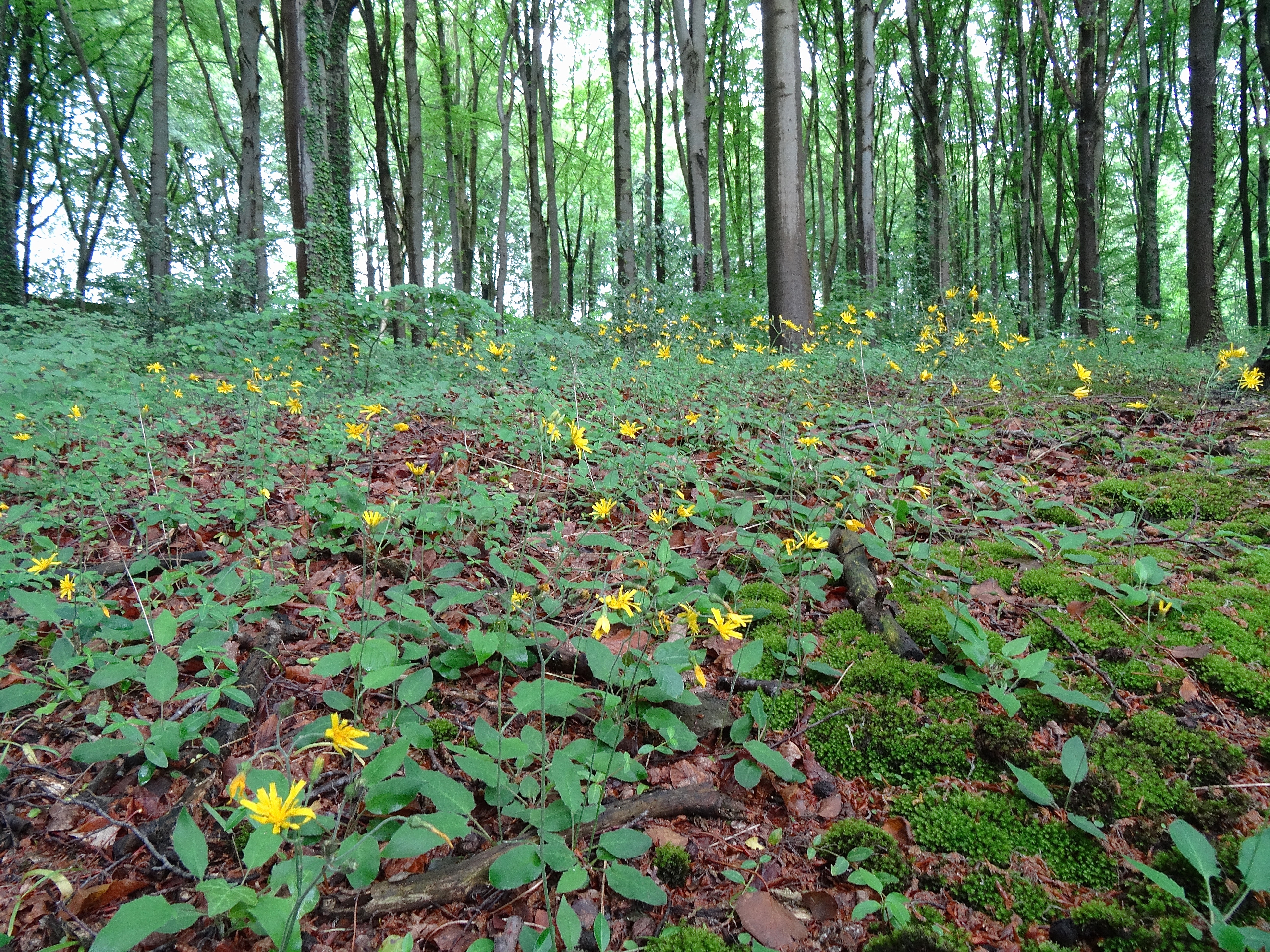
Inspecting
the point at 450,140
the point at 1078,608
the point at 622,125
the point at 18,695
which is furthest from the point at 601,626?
the point at 450,140

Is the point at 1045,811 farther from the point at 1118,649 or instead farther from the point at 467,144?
the point at 467,144

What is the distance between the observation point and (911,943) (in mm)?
1035

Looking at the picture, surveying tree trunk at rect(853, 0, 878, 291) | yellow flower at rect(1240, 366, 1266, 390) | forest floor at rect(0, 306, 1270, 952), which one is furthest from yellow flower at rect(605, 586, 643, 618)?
tree trunk at rect(853, 0, 878, 291)

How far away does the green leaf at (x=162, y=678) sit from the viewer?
4.31 feet

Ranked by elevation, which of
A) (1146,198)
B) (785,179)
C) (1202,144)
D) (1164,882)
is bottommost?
(1164,882)

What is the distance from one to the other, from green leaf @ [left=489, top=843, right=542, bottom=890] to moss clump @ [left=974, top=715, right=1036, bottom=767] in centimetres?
109

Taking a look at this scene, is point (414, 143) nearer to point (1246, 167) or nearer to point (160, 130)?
point (160, 130)

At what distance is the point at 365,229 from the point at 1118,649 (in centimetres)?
2787

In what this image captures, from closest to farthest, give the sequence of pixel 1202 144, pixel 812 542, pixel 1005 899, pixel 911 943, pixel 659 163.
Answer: pixel 911 943
pixel 1005 899
pixel 812 542
pixel 1202 144
pixel 659 163

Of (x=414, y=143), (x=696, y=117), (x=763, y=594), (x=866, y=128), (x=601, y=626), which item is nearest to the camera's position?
(x=601, y=626)

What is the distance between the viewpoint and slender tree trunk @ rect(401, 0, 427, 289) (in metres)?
11.0

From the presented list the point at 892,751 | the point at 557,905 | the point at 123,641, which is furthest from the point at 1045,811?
the point at 123,641

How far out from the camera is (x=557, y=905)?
114cm

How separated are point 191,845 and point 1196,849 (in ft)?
5.95
